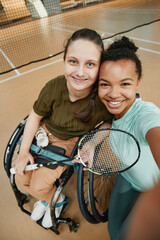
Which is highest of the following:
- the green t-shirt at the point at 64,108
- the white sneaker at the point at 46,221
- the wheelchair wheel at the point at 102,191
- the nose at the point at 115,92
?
the nose at the point at 115,92

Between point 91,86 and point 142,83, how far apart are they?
1.84 metres

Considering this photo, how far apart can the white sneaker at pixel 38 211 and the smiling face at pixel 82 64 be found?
3.04 ft

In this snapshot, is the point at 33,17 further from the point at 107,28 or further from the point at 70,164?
the point at 70,164

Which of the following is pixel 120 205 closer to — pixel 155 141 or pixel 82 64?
pixel 155 141

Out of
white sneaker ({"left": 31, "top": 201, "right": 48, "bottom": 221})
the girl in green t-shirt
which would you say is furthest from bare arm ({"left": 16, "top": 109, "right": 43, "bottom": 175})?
white sneaker ({"left": 31, "top": 201, "right": 48, "bottom": 221})

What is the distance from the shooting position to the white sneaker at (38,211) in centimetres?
126

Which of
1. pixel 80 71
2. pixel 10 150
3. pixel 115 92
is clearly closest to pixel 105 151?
pixel 115 92

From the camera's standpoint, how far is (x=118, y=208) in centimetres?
102

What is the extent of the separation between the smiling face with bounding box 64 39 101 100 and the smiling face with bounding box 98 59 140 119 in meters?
0.06

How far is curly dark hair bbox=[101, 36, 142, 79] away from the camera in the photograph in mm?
867

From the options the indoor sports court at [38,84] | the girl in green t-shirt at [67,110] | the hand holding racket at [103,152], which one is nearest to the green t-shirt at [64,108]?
the girl in green t-shirt at [67,110]

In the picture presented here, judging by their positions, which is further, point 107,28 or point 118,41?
point 107,28

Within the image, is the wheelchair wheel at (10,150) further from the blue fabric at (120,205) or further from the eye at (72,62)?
the blue fabric at (120,205)

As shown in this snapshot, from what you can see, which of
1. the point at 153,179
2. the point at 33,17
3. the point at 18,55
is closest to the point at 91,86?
the point at 153,179
